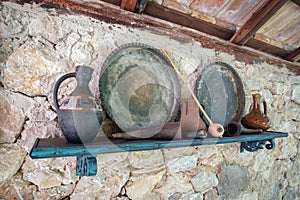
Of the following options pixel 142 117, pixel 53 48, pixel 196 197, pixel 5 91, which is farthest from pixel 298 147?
pixel 5 91

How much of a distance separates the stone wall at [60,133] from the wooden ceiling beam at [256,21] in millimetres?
130

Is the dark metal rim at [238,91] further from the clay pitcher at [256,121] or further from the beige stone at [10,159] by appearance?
the beige stone at [10,159]

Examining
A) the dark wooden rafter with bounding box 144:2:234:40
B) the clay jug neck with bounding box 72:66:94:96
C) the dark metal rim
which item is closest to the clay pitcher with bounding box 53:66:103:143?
the clay jug neck with bounding box 72:66:94:96

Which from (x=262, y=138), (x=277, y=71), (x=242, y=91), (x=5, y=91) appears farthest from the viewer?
(x=277, y=71)

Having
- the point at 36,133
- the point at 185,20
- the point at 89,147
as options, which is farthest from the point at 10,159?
the point at 185,20

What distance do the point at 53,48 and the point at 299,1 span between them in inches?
47.1

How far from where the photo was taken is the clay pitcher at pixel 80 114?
585 mm

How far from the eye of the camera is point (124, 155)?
2.94 ft

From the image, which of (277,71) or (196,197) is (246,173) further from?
(277,71)

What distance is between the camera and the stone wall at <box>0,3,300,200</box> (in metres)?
0.69

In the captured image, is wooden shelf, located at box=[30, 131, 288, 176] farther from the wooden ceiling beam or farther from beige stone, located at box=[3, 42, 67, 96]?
the wooden ceiling beam

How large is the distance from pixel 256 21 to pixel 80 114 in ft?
3.32


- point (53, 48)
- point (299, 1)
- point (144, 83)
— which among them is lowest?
point (144, 83)

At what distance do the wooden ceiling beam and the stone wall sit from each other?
130mm
